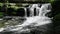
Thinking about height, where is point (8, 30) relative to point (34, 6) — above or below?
below

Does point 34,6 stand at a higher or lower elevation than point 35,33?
higher

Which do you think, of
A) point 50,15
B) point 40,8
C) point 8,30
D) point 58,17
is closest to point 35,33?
point 8,30

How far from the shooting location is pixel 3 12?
16.0m

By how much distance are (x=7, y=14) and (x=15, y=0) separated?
3.68 meters

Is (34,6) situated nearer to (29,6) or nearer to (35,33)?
Answer: (29,6)

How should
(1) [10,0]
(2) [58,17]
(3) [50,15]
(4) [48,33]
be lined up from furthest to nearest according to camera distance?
(1) [10,0], (3) [50,15], (2) [58,17], (4) [48,33]

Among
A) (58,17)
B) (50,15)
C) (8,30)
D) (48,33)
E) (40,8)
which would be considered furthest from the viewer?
(40,8)

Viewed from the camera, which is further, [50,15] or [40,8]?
[40,8]

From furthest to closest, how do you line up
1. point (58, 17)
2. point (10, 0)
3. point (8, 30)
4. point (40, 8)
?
1. point (10, 0)
2. point (40, 8)
3. point (58, 17)
4. point (8, 30)

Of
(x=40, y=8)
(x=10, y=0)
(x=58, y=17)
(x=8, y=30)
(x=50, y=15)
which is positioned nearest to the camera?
(x=8, y=30)

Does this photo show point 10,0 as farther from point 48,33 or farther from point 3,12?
point 48,33

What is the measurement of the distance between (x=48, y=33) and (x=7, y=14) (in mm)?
7923

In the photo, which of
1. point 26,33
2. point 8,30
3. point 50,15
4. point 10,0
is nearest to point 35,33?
point 26,33

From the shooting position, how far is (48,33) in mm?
8898
